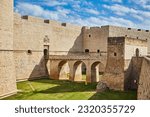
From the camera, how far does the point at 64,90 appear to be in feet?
51.3

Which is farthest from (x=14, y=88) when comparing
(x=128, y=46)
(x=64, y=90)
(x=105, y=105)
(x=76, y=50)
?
(x=76, y=50)

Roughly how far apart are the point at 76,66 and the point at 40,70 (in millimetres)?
2925

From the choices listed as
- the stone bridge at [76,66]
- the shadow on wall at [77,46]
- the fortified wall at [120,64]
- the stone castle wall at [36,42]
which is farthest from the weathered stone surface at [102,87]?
the shadow on wall at [77,46]

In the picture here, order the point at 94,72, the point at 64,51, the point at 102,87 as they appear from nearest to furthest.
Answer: the point at 102,87 < the point at 94,72 < the point at 64,51

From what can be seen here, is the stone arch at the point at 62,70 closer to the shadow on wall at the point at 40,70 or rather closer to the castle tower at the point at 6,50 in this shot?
the shadow on wall at the point at 40,70

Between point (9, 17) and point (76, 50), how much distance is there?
12899 millimetres

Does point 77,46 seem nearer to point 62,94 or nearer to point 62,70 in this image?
point 62,70

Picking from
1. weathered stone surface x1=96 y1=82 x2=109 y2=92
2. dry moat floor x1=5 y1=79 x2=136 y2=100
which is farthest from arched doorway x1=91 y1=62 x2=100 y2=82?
weathered stone surface x1=96 y1=82 x2=109 y2=92

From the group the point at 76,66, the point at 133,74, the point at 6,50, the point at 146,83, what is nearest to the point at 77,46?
the point at 76,66

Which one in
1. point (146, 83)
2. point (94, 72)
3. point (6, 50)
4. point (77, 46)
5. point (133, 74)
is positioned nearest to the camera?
point (146, 83)

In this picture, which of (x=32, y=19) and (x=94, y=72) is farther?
(x=32, y=19)

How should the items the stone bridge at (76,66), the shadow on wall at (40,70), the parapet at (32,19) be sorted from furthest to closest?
the shadow on wall at (40,70) → the parapet at (32,19) → the stone bridge at (76,66)

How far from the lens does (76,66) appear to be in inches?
816

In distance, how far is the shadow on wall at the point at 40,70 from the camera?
2020cm
